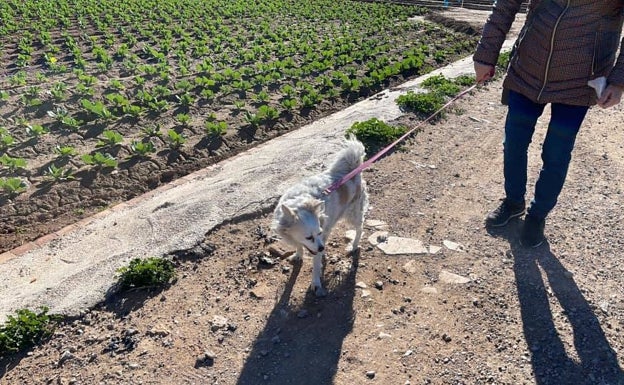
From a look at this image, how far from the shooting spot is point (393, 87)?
11.2 m

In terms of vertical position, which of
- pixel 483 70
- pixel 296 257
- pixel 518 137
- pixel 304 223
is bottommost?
pixel 296 257

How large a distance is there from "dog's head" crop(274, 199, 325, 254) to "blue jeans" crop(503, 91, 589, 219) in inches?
78.2

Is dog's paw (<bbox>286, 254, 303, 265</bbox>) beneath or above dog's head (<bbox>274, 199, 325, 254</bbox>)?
beneath

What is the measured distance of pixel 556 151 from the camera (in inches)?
175

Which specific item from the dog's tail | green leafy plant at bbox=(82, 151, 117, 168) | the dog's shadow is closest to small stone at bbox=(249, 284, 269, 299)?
the dog's shadow

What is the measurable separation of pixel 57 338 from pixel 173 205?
220 centimetres

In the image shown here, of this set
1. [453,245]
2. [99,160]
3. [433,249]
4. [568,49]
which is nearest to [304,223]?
[433,249]

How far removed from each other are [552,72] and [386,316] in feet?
→ 7.96

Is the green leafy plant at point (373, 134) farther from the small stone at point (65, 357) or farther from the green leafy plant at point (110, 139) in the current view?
the small stone at point (65, 357)

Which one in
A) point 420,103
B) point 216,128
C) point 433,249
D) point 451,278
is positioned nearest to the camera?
point 451,278

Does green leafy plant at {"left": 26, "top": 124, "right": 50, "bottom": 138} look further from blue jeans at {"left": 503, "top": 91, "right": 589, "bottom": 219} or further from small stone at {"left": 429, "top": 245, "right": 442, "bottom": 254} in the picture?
blue jeans at {"left": 503, "top": 91, "right": 589, "bottom": 219}

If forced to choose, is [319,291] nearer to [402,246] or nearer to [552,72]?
[402,246]

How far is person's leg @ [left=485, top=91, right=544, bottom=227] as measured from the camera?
181 inches

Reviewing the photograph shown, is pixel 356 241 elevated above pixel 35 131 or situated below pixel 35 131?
above
